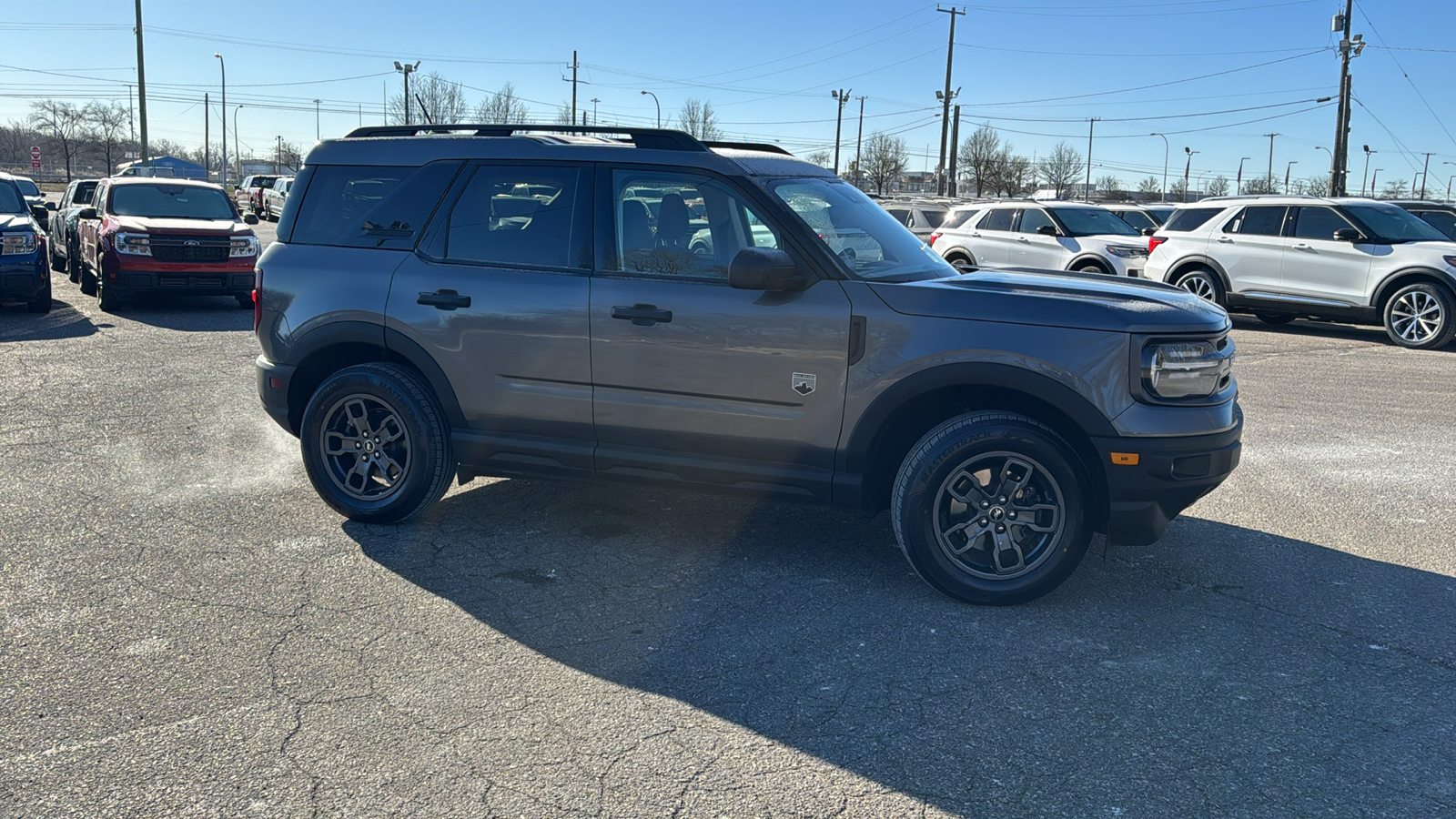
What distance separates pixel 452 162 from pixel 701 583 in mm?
2389

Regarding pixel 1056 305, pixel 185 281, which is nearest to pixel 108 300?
pixel 185 281

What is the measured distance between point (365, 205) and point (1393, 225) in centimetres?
1319

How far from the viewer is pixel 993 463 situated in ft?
15.2

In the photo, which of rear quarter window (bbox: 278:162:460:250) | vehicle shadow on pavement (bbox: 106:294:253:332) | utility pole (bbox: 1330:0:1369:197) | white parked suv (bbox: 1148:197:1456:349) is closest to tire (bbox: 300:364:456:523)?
rear quarter window (bbox: 278:162:460:250)

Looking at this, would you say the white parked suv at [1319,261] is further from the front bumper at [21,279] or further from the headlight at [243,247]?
the front bumper at [21,279]

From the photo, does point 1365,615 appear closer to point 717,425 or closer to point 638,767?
point 717,425

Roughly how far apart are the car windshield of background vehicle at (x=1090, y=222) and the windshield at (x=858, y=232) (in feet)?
38.3

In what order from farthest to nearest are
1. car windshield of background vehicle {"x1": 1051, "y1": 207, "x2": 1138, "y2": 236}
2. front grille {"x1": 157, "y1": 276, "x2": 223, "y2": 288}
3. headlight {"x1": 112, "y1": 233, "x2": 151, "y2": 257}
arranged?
1. car windshield of background vehicle {"x1": 1051, "y1": 207, "x2": 1138, "y2": 236}
2. front grille {"x1": 157, "y1": 276, "x2": 223, "y2": 288}
3. headlight {"x1": 112, "y1": 233, "x2": 151, "y2": 257}

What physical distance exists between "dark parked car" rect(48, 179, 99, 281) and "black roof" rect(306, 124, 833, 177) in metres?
13.5

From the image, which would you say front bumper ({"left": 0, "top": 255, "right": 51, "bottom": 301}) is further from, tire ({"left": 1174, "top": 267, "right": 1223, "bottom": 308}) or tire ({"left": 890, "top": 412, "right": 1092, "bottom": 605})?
tire ({"left": 1174, "top": 267, "right": 1223, "bottom": 308})

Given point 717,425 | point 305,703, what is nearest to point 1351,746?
point 717,425

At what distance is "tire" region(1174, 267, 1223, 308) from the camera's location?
1513cm

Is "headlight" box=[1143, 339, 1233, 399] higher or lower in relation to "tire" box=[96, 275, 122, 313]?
higher

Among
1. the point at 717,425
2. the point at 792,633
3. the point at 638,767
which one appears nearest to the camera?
the point at 638,767
